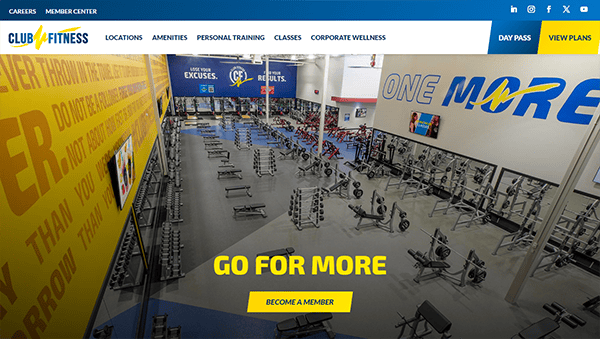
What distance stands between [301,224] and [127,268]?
3463mm

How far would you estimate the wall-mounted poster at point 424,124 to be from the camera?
24.8ft

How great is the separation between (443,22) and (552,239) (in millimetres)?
6657

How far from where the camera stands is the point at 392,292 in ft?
14.2

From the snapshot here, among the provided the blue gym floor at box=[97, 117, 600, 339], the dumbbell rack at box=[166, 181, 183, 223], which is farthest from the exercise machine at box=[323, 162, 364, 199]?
the dumbbell rack at box=[166, 181, 183, 223]

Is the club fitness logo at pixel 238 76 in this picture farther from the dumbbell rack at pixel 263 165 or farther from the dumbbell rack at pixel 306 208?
the dumbbell rack at pixel 306 208

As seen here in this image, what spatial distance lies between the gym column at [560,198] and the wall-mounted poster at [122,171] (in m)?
5.77

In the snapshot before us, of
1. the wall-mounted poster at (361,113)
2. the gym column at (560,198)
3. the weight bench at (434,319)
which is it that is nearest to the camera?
the weight bench at (434,319)

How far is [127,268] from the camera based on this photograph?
13.1ft

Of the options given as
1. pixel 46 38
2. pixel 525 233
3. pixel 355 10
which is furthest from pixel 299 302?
pixel 525 233

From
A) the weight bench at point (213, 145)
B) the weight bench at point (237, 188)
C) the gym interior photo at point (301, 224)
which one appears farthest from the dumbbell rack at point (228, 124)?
the weight bench at point (237, 188)

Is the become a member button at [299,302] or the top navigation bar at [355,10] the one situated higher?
the top navigation bar at [355,10]

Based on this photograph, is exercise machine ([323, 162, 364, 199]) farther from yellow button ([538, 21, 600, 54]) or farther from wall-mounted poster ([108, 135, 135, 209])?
yellow button ([538, 21, 600, 54])

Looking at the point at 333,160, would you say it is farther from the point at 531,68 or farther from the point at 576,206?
the point at 576,206

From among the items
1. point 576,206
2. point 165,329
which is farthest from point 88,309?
point 576,206
